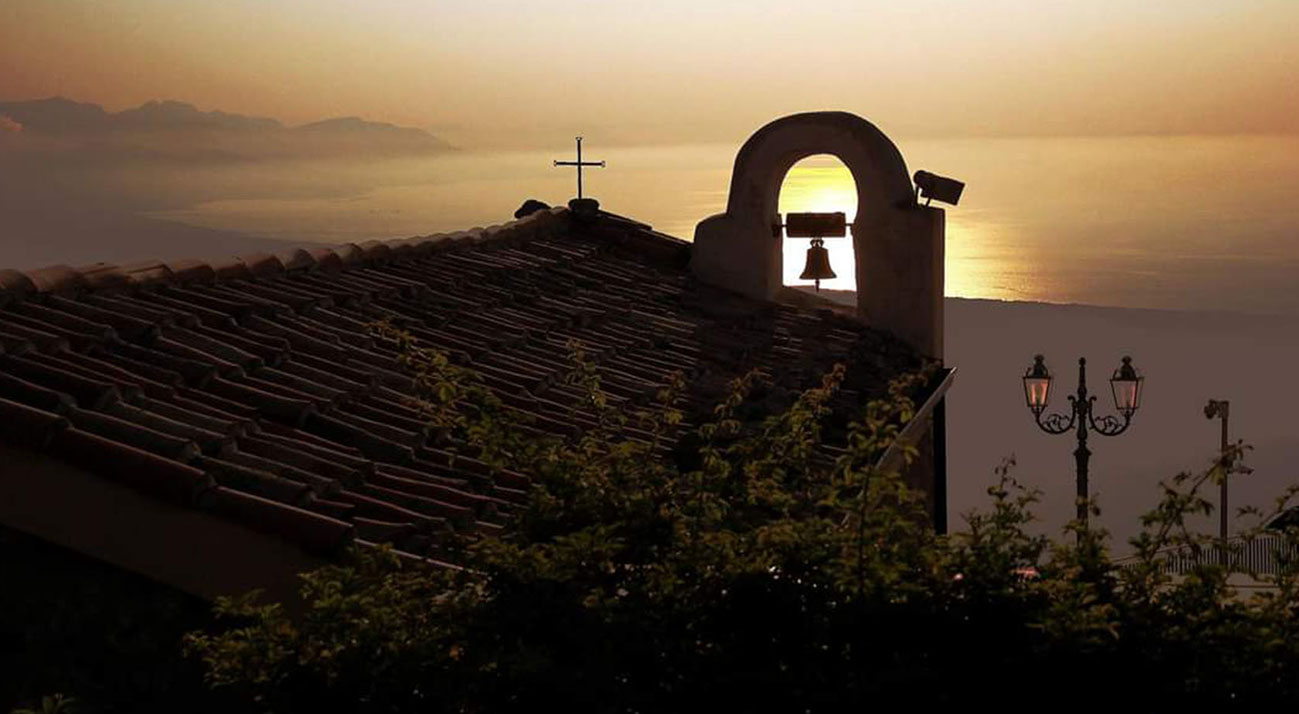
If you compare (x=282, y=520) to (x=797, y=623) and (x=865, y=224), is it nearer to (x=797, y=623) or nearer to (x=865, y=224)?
(x=797, y=623)

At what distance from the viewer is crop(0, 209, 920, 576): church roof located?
5766 millimetres

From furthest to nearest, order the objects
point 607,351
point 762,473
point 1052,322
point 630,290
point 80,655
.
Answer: point 1052,322 < point 630,290 < point 607,351 < point 80,655 < point 762,473

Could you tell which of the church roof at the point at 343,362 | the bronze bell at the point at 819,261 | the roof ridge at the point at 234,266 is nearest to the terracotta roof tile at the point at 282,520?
the church roof at the point at 343,362

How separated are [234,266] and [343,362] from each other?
1.70 metres

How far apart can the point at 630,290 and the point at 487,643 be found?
911 centimetres

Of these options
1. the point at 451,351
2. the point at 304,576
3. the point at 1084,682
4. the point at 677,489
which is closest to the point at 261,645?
the point at 304,576

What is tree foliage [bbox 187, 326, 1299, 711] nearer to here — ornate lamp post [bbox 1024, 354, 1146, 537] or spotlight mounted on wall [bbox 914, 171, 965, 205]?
spotlight mounted on wall [bbox 914, 171, 965, 205]

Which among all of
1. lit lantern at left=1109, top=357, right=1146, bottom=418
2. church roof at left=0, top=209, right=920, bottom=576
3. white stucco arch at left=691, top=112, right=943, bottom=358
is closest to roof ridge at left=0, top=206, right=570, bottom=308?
church roof at left=0, top=209, right=920, bottom=576

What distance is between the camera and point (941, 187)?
1362cm

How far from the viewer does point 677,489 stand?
489 centimetres

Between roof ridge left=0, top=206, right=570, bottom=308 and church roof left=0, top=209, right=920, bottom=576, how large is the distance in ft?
0.06

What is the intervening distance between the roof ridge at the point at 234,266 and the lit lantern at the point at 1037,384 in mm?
5264

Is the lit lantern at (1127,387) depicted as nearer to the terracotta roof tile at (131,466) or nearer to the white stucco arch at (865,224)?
the white stucco arch at (865,224)

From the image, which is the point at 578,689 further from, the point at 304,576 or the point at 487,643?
the point at 304,576
